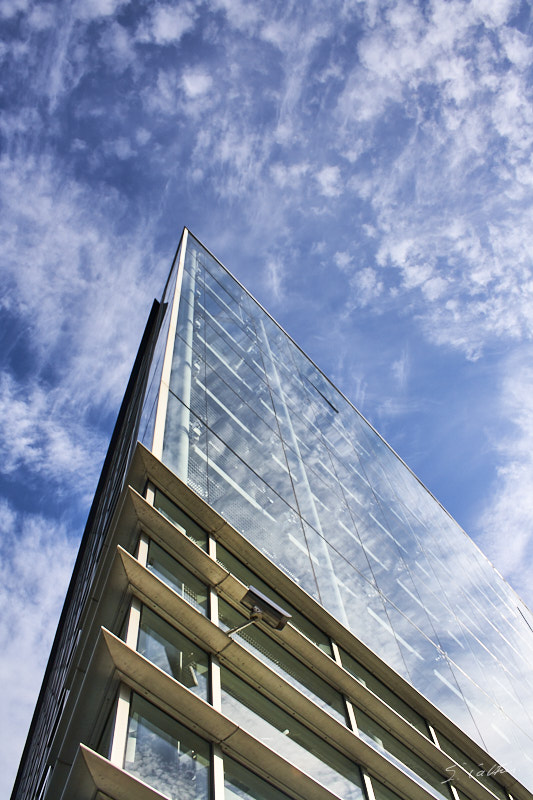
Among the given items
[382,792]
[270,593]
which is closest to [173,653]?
[270,593]

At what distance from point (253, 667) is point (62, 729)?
2314mm

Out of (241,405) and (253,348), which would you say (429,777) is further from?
(253,348)

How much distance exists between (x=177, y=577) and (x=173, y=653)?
1149mm

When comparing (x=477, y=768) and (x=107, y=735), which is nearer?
(x=107, y=735)

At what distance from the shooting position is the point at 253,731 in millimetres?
6621

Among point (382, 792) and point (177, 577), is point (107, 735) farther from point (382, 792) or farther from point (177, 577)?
point (382, 792)

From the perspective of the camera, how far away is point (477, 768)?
37.5 ft

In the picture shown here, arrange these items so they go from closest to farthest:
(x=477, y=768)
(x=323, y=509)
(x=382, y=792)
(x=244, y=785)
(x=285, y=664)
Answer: (x=244, y=785)
(x=382, y=792)
(x=285, y=664)
(x=477, y=768)
(x=323, y=509)

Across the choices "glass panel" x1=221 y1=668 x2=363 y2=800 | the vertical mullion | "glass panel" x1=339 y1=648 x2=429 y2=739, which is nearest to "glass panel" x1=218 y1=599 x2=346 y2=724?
"glass panel" x1=221 y1=668 x2=363 y2=800

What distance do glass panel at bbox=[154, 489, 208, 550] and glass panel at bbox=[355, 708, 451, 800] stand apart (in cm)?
377

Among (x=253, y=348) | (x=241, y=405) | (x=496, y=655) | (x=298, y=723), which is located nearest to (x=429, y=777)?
(x=298, y=723)

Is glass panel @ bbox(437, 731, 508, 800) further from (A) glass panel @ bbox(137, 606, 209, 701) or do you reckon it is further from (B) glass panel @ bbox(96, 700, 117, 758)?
(B) glass panel @ bbox(96, 700, 117, 758)

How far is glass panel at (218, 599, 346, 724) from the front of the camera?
25.3 feet

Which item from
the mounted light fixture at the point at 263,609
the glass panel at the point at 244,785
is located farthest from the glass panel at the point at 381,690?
the glass panel at the point at 244,785
